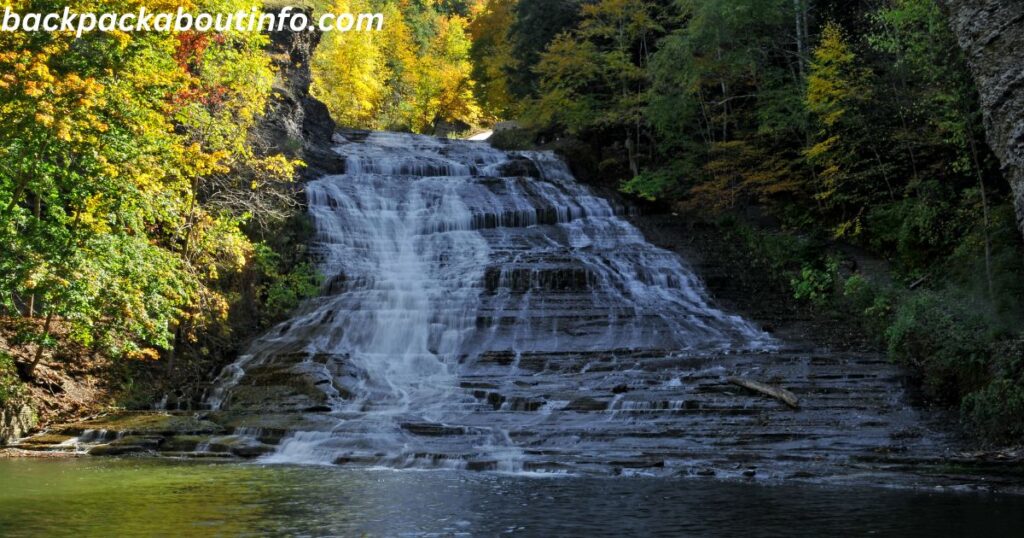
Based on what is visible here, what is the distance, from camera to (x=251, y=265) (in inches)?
842

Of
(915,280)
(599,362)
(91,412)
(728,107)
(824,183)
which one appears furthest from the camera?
(728,107)

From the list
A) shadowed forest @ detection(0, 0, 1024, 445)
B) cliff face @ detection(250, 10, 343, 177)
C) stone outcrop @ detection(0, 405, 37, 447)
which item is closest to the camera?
shadowed forest @ detection(0, 0, 1024, 445)

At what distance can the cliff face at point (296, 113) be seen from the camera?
1109 inches

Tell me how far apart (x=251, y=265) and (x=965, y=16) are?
16.9 metres

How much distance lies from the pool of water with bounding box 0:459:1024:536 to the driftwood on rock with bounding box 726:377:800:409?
386 centimetres

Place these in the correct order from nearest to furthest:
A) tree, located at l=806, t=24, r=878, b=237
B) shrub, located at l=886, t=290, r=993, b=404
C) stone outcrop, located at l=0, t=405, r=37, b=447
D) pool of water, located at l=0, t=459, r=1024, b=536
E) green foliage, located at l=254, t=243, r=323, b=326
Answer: pool of water, located at l=0, t=459, r=1024, b=536, shrub, located at l=886, t=290, r=993, b=404, stone outcrop, located at l=0, t=405, r=37, b=447, green foliage, located at l=254, t=243, r=323, b=326, tree, located at l=806, t=24, r=878, b=237

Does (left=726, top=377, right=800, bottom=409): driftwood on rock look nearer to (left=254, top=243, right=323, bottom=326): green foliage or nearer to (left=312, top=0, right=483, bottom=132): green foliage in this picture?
(left=254, top=243, right=323, bottom=326): green foliage

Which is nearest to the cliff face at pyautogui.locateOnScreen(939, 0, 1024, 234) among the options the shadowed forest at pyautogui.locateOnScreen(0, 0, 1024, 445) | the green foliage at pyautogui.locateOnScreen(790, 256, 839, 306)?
the shadowed forest at pyautogui.locateOnScreen(0, 0, 1024, 445)

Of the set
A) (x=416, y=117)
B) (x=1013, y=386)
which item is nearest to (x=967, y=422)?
(x=1013, y=386)

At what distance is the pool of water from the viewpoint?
779 cm

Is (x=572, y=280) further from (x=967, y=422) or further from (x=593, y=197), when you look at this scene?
(x=967, y=422)

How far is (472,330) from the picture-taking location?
20016 millimetres

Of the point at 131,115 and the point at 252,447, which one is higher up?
the point at 131,115

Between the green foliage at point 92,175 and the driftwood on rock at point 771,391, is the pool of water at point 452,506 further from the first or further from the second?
the driftwood on rock at point 771,391
